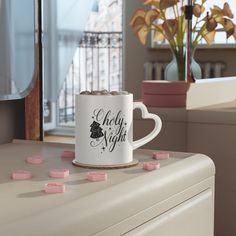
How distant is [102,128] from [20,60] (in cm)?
31

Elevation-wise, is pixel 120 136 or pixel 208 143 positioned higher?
pixel 120 136

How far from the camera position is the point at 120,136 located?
72 cm

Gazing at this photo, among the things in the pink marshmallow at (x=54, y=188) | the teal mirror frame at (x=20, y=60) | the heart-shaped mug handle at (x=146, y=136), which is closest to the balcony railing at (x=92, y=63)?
the teal mirror frame at (x=20, y=60)

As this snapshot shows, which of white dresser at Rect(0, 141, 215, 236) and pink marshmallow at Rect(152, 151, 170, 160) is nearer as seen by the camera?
white dresser at Rect(0, 141, 215, 236)

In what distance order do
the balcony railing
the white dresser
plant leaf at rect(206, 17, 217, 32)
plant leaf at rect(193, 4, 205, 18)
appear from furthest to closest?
the balcony railing → plant leaf at rect(206, 17, 217, 32) → plant leaf at rect(193, 4, 205, 18) → the white dresser

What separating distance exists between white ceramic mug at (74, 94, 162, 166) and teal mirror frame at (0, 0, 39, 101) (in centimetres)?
25

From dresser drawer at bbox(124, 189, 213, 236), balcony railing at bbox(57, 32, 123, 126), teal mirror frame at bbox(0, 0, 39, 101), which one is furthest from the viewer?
balcony railing at bbox(57, 32, 123, 126)

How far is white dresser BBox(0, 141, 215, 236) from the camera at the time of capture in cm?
49

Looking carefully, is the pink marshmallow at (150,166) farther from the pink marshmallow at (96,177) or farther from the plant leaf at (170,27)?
the plant leaf at (170,27)

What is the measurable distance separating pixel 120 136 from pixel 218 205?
0.69 metres

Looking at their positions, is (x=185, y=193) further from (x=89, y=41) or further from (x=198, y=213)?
(x=89, y=41)

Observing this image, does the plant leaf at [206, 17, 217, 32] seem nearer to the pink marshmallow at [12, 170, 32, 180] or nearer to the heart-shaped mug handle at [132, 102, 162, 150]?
the heart-shaped mug handle at [132, 102, 162, 150]

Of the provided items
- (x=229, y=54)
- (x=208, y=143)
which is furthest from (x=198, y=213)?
(x=229, y=54)

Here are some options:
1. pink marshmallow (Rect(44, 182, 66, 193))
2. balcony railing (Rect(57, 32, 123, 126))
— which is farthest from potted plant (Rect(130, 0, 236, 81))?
balcony railing (Rect(57, 32, 123, 126))
